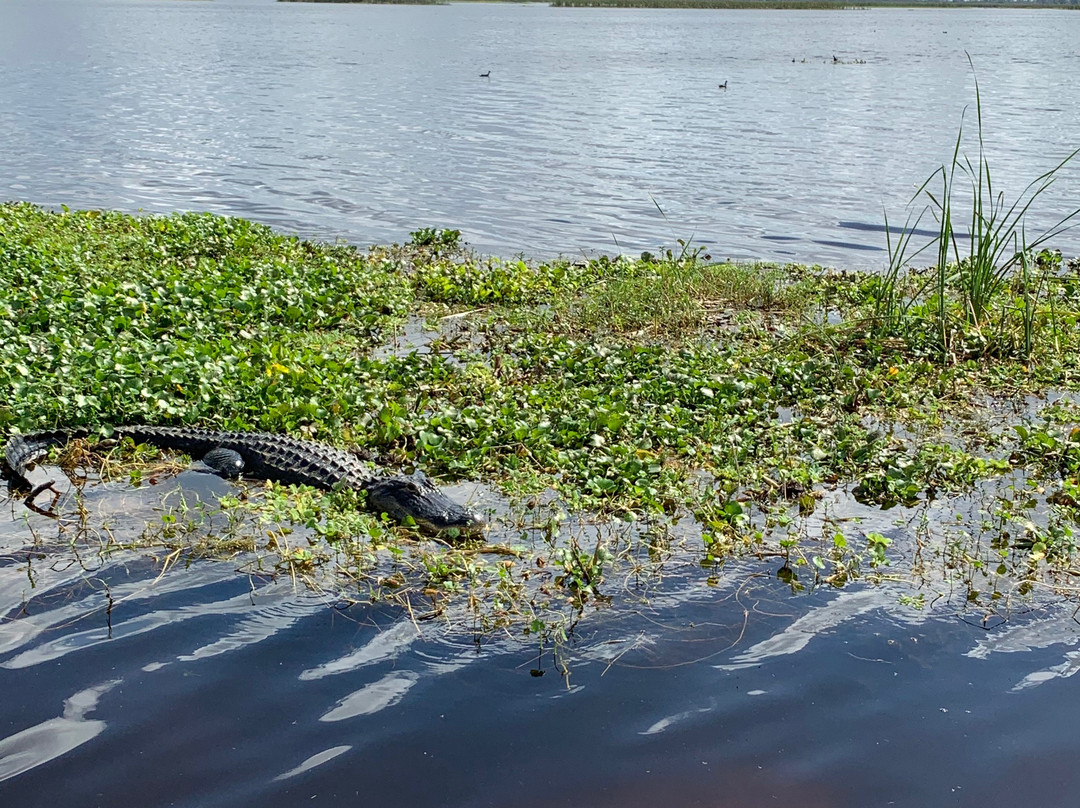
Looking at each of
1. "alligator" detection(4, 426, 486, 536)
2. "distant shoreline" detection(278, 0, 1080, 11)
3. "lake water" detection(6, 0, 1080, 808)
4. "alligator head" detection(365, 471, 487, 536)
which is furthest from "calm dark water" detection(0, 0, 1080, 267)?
"distant shoreline" detection(278, 0, 1080, 11)

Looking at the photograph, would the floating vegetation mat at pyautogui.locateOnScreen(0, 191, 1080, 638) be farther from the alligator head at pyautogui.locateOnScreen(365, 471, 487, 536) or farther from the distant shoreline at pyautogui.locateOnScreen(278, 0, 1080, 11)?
the distant shoreline at pyautogui.locateOnScreen(278, 0, 1080, 11)

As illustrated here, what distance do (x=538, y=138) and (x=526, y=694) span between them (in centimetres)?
2019

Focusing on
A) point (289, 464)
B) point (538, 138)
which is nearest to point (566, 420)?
point (289, 464)

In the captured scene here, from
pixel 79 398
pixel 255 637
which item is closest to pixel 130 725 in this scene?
pixel 255 637

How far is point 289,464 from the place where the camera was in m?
5.78

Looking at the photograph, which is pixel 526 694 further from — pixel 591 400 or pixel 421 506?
pixel 591 400

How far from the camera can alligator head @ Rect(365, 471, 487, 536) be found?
5195 mm

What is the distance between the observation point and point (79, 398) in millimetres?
6328

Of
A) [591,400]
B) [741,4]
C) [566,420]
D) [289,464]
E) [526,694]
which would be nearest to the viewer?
[526,694]

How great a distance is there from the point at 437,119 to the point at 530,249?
1395 centimetres

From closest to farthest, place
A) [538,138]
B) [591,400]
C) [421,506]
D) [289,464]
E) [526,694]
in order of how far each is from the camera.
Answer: [526,694], [421,506], [289,464], [591,400], [538,138]

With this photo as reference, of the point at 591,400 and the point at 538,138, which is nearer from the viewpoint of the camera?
the point at 591,400

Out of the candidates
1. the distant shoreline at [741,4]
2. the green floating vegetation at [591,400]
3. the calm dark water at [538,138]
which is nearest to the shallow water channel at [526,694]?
the green floating vegetation at [591,400]

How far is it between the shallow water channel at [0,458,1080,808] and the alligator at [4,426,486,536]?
0.81 meters
